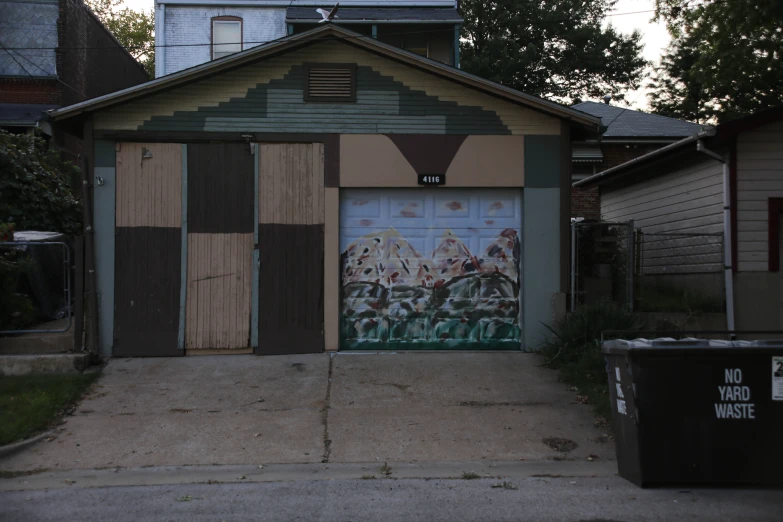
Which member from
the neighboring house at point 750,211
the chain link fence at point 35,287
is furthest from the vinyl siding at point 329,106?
the neighboring house at point 750,211

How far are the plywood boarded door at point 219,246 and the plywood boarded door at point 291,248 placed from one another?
0.23 metres

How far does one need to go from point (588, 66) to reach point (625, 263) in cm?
2552

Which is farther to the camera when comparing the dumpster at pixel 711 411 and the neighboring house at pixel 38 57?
the neighboring house at pixel 38 57

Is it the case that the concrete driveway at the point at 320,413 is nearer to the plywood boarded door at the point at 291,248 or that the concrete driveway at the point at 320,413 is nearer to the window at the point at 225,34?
the plywood boarded door at the point at 291,248

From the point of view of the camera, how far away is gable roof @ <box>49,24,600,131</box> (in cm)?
1015

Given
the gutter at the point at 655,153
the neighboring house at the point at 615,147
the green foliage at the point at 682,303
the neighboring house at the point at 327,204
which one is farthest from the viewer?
the neighboring house at the point at 615,147

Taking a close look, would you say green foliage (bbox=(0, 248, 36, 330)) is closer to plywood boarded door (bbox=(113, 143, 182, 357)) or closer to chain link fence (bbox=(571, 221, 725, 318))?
plywood boarded door (bbox=(113, 143, 182, 357))

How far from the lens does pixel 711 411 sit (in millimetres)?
5805

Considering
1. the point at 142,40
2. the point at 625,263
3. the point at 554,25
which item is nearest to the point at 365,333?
the point at 625,263

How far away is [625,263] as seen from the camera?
37.2ft

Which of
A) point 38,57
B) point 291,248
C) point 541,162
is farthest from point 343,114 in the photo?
point 38,57

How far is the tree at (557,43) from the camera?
33.9m

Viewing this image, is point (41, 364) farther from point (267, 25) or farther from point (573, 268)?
point (267, 25)

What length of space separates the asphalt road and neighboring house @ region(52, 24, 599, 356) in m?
4.45
